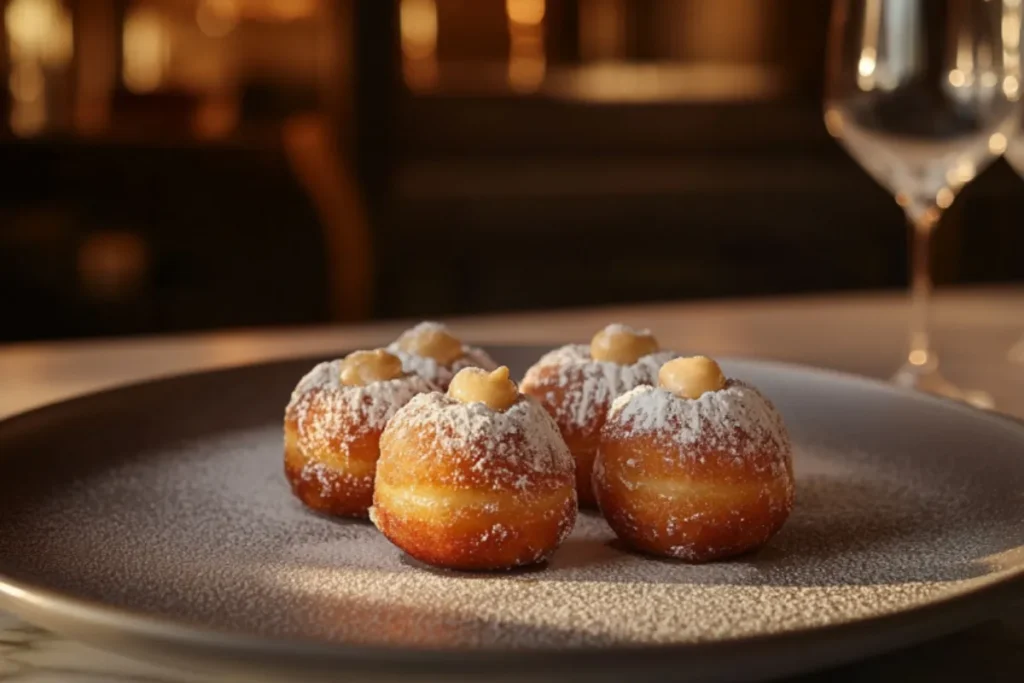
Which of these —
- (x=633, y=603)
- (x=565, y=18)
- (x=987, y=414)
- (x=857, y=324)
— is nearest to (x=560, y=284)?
(x=565, y=18)

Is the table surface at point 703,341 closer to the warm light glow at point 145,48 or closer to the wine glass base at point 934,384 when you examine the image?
the wine glass base at point 934,384

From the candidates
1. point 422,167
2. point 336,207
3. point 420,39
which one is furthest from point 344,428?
point 420,39

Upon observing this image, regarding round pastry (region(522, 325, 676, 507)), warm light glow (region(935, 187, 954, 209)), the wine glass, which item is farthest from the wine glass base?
round pastry (region(522, 325, 676, 507))

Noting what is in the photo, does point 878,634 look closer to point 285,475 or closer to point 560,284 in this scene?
point 285,475

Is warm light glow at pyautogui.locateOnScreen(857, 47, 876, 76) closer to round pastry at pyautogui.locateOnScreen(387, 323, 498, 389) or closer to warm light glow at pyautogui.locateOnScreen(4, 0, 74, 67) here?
round pastry at pyautogui.locateOnScreen(387, 323, 498, 389)

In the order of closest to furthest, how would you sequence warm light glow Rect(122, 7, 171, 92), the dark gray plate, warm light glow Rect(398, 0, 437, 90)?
the dark gray plate, warm light glow Rect(122, 7, 171, 92), warm light glow Rect(398, 0, 437, 90)

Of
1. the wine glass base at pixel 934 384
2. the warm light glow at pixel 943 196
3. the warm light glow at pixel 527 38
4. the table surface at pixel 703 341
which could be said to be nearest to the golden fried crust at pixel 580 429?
the table surface at pixel 703 341
